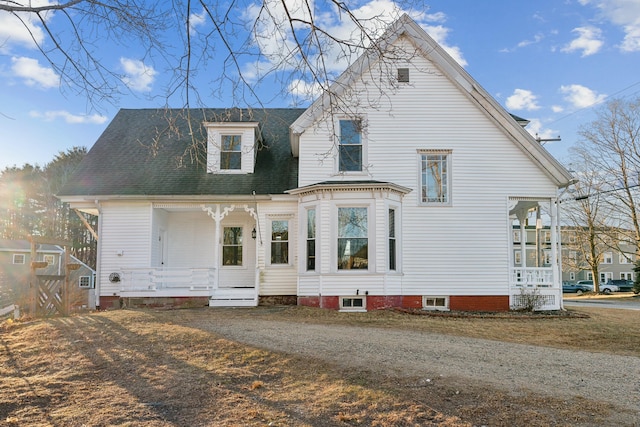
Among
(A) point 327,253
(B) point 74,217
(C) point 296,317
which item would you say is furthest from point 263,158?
(B) point 74,217

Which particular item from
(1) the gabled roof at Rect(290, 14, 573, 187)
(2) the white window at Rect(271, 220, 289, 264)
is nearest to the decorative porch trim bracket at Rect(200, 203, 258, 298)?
(2) the white window at Rect(271, 220, 289, 264)

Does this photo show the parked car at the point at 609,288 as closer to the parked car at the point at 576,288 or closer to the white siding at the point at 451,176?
the parked car at the point at 576,288

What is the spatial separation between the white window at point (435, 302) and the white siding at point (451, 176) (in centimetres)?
21

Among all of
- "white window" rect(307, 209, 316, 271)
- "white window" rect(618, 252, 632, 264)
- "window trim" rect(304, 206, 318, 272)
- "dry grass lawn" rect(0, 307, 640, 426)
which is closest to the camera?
"dry grass lawn" rect(0, 307, 640, 426)

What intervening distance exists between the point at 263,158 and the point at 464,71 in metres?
6.91

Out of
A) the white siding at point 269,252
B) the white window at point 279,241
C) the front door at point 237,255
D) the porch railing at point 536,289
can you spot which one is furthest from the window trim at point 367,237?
the porch railing at point 536,289

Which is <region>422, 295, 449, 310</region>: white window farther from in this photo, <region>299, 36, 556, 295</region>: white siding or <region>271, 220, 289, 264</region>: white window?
<region>271, 220, 289, 264</region>: white window

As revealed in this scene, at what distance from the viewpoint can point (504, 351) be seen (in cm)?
779

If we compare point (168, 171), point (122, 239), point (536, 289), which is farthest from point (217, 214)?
point (536, 289)

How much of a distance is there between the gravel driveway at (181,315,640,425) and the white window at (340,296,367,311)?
12.5 ft

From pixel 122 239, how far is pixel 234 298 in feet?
13.0

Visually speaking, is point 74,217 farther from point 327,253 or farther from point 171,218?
point 327,253

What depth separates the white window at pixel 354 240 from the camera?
45.0 ft

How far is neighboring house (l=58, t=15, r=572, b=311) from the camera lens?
13.8 m
